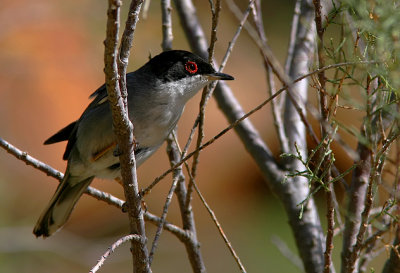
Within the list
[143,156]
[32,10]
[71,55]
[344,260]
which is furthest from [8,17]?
[344,260]

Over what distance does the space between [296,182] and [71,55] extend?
713 cm

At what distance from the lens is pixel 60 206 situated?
4.61 meters

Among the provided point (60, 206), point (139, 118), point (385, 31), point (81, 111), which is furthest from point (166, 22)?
point (81, 111)

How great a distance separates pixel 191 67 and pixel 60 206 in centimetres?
166

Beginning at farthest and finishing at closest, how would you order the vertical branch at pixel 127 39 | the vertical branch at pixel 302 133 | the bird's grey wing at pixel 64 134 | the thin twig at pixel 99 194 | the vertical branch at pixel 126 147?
1. the bird's grey wing at pixel 64 134
2. the vertical branch at pixel 302 133
3. the thin twig at pixel 99 194
4. the vertical branch at pixel 126 147
5. the vertical branch at pixel 127 39

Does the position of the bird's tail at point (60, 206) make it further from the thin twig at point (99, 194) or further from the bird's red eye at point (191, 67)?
the bird's red eye at point (191, 67)

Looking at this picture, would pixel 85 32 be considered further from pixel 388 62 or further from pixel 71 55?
pixel 388 62

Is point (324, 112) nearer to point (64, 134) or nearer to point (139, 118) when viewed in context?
point (139, 118)

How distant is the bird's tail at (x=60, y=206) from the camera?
176 inches

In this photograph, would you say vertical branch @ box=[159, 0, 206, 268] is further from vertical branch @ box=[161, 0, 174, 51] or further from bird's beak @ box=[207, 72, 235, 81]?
bird's beak @ box=[207, 72, 235, 81]

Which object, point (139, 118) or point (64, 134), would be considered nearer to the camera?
point (139, 118)

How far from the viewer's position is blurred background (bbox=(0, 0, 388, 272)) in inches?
324

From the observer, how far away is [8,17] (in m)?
8.51

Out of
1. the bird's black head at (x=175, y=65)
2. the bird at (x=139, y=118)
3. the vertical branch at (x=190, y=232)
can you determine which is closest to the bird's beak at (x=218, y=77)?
the bird at (x=139, y=118)
